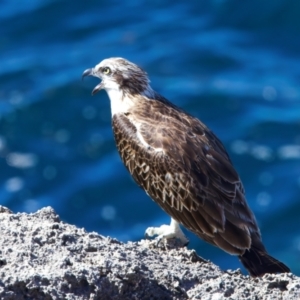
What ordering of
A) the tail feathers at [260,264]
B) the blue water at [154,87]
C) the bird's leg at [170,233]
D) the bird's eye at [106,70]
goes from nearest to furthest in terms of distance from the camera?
1. the tail feathers at [260,264]
2. the bird's leg at [170,233]
3. the bird's eye at [106,70]
4. the blue water at [154,87]

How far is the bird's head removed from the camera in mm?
11641

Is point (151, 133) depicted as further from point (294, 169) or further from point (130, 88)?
point (294, 169)

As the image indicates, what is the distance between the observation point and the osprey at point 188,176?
9711 mm

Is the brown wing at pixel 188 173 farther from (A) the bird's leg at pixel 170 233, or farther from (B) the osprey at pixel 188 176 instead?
(A) the bird's leg at pixel 170 233

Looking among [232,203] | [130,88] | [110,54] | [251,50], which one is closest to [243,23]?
[251,50]

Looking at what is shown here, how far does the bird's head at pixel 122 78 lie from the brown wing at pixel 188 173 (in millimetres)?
584

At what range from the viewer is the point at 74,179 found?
76.3ft

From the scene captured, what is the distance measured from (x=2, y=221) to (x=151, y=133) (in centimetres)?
289

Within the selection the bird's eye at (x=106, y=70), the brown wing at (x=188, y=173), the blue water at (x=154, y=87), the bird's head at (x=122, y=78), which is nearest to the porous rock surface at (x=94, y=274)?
the brown wing at (x=188, y=173)

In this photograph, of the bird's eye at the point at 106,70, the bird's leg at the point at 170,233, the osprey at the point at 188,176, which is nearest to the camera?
the bird's leg at the point at 170,233

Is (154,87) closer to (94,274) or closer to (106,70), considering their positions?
(106,70)

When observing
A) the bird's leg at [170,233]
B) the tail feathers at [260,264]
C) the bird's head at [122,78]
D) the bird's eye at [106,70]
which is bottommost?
the tail feathers at [260,264]

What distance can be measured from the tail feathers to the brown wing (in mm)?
163

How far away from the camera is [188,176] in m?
10.2
